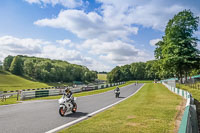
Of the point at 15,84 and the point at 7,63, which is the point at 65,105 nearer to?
the point at 15,84

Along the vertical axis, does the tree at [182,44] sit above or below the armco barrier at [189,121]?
above

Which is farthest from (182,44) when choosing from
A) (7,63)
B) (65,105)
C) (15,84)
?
(7,63)

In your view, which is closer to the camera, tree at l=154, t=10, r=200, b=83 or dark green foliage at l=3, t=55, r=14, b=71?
tree at l=154, t=10, r=200, b=83

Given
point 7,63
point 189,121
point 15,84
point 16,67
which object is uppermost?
point 7,63

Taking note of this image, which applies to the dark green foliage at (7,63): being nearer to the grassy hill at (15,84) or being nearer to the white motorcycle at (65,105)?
the grassy hill at (15,84)

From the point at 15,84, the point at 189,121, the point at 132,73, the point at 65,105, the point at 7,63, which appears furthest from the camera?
the point at 132,73

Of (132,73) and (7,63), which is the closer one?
(7,63)

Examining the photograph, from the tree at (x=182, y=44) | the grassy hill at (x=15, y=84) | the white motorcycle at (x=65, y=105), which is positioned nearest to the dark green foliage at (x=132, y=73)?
the grassy hill at (x=15, y=84)

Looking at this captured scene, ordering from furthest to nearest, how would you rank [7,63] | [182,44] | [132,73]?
[132,73], [7,63], [182,44]

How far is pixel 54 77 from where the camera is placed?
11425 centimetres

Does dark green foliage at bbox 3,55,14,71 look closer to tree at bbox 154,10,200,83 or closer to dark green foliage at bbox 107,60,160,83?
dark green foliage at bbox 107,60,160,83

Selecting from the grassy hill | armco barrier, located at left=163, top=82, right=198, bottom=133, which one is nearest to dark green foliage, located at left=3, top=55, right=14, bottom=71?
the grassy hill

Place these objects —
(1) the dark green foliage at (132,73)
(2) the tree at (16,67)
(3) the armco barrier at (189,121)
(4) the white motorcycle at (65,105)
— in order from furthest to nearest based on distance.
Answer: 1. (1) the dark green foliage at (132,73)
2. (2) the tree at (16,67)
3. (4) the white motorcycle at (65,105)
4. (3) the armco barrier at (189,121)

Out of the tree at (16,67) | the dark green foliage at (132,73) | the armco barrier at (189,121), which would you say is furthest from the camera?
the dark green foliage at (132,73)
